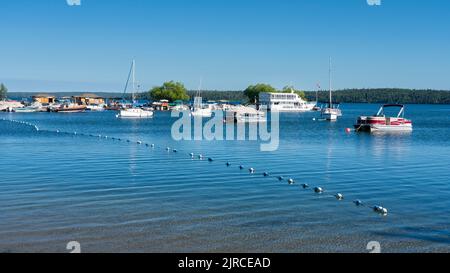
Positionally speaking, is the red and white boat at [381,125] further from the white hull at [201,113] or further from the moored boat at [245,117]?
the white hull at [201,113]

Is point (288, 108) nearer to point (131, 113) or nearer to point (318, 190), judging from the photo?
point (131, 113)

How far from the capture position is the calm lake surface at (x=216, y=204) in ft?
47.9

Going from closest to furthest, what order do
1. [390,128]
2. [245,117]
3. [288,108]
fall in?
[390,128]
[245,117]
[288,108]

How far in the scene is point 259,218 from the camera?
17172 millimetres

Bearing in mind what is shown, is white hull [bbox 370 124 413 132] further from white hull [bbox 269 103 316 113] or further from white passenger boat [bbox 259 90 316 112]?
white passenger boat [bbox 259 90 316 112]

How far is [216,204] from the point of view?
19.2 meters

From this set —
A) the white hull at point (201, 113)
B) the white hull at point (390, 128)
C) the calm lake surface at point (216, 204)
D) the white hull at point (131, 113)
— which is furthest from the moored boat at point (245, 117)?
the calm lake surface at point (216, 204)

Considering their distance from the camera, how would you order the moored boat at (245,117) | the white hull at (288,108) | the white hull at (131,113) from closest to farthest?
the moored boat at (245,117)
the white hull at (131,113)
the white hull at (288,108)

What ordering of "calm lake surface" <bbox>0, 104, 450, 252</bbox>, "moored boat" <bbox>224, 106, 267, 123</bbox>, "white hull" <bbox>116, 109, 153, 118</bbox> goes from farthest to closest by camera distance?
"white hull" <bbox>116, 109, 153, 118</bbox>
"moored boat" <bbox>224, 106, 267, 123</bbox>
"calm lake surface" <bbox>0, 104, 450, 252</bbox>

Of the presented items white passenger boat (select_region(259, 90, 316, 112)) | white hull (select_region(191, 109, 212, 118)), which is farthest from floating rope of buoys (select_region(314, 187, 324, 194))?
white passenger boat (select_region(259, 90, 316, 112))

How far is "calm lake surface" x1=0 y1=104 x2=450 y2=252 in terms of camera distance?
14609mm

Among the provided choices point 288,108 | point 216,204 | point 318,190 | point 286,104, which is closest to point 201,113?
point 288,108

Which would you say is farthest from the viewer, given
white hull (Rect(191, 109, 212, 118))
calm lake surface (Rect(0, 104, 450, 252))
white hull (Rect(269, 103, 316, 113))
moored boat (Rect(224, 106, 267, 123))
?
white hull (Rect(269, 103, 316, 113))

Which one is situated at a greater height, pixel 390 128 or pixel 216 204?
pixel 390 128
